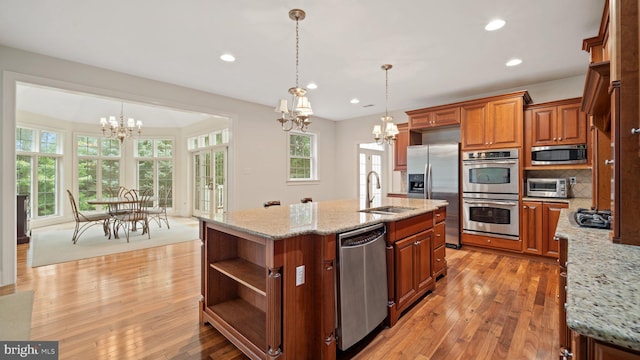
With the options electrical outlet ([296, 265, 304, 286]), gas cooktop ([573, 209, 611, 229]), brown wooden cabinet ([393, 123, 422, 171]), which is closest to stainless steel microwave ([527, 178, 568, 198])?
brown wooden cabinet ([393, 123, 422, 171])

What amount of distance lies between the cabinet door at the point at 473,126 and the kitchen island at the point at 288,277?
2.35 metres

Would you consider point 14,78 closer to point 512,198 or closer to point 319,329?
point 319,329

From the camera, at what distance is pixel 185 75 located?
4039 millimetres

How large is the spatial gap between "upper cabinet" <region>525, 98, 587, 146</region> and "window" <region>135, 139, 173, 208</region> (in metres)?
8.70

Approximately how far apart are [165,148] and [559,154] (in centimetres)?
914

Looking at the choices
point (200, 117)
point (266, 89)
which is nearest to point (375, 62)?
point (266, 89)

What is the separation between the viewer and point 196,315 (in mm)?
2449

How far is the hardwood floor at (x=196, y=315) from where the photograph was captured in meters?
1.96

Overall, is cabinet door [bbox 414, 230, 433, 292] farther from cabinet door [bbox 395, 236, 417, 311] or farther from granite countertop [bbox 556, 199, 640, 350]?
granite countertop [bbox 556, 199, 640, 350]

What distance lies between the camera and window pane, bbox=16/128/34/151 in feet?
21.0

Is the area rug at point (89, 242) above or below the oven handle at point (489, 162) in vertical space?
below

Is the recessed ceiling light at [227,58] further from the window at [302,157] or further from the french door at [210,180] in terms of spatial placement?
the french door at [210,180]

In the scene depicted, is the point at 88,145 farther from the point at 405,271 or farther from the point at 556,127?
the point at 556,127

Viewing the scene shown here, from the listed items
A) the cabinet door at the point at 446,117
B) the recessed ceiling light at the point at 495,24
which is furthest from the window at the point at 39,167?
the recessed ceiling light at the point at 495,24
